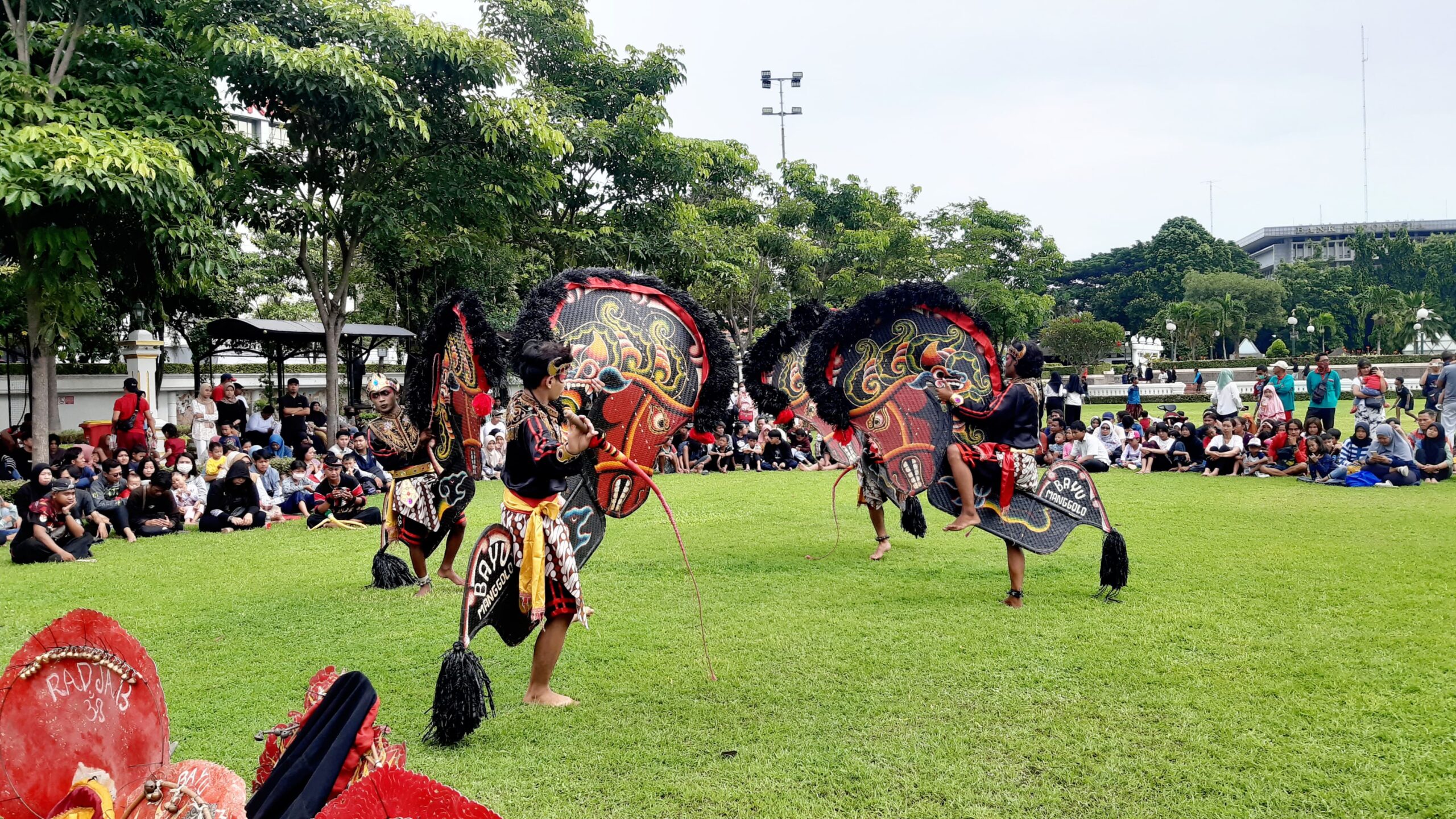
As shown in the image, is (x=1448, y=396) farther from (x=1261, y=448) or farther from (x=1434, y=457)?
(x=1261, y=448)

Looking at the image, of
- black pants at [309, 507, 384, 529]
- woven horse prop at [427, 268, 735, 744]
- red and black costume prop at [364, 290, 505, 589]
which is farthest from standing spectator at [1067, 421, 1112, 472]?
woven horse prop at [427, 268, 735, 744]

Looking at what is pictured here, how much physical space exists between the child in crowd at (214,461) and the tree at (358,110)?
2.39 meters

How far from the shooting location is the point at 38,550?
29.1ft

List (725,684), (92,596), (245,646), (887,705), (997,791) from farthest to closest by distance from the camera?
(92,596), (245,646), (725,684), (887,705), (997,791)

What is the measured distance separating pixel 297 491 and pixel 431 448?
5987 millimetres

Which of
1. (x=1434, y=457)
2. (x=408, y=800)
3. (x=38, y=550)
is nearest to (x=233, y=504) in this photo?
(x=38, y=550)

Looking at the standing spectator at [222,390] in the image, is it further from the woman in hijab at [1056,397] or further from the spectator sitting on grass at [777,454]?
the woman in hijab at [1056,397]

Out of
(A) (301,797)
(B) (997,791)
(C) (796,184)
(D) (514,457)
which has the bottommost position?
(B) (997,791)

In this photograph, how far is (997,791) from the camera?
3717 millimetres

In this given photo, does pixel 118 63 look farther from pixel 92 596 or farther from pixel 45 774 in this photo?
pixel 45 774

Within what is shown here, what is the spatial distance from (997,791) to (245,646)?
4.55m

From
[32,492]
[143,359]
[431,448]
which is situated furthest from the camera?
[143,359]

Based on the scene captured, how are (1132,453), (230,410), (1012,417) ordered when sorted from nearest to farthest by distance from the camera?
(1012,417)
(230,410)
(1132,453)

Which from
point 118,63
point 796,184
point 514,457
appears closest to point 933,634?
point 514,457
